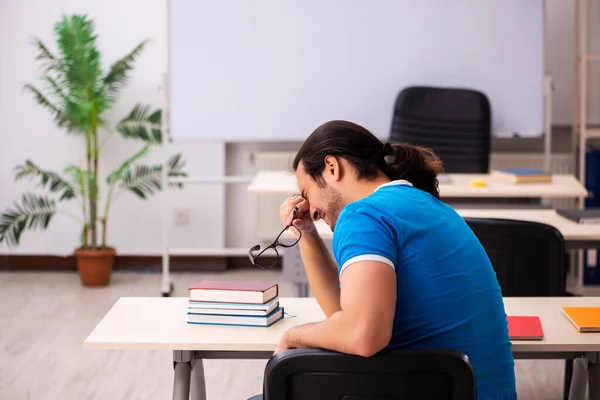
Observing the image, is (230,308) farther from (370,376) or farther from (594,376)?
(594,376)

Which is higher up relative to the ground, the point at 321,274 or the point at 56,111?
the point at 56,111

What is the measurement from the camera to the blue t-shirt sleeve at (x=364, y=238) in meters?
1.63

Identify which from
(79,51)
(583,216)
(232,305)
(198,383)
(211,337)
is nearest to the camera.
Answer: (211,337)

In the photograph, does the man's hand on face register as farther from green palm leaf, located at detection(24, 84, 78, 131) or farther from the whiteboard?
green palm leaf, located at detection(24, 84, 78, 131)

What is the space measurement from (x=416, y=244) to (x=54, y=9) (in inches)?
190

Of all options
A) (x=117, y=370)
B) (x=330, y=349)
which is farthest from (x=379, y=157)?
(x=117, y=370)

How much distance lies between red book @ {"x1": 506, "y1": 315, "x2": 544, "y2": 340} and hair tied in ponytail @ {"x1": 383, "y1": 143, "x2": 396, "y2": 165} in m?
0.54

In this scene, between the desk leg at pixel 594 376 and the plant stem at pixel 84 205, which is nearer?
the desk leg at pixel 594 376

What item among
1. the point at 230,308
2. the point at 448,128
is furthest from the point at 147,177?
the point at 230,308

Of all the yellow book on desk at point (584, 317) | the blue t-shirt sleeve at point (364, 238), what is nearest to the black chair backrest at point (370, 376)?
the blue t-shirt sleeve at point (364, 238)

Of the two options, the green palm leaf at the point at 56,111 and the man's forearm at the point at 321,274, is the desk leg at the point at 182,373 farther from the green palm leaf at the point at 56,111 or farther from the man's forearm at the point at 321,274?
the green palm leaf at the point at 56,111

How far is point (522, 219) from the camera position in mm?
3623

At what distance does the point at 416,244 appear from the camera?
5.57 feet

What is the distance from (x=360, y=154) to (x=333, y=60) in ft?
12.3
